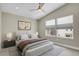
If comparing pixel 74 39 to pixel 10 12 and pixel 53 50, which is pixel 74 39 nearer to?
pixel 53 50

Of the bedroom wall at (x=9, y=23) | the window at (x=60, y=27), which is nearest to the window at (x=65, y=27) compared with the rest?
the window at (x=60, y=27)

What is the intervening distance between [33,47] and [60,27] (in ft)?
2.24

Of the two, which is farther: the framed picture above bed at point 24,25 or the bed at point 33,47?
the framed picture above bed at point 24,25

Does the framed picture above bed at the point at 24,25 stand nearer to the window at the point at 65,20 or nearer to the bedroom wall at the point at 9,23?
the bedroom wall at the point at 9,23

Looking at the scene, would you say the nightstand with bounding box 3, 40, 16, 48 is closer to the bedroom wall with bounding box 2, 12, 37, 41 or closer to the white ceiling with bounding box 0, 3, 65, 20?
the bedroom wall with bounding box 2, 12, 37, 41

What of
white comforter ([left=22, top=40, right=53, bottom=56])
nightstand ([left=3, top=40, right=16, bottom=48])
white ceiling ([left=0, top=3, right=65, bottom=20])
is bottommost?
white comforter ([left=22, top=40, right=53, bottom=56])

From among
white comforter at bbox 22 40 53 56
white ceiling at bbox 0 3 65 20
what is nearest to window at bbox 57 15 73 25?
white ceiling at bbox 0 3 65 20

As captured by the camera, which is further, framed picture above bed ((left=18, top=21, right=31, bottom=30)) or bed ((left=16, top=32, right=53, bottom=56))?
framed picture above bed ((left=18, top=21, right=31, bottom=30))

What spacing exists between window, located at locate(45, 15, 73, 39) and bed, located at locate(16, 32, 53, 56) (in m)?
0.26

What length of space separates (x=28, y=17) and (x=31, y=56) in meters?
0.79

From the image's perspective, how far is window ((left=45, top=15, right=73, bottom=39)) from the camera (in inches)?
67.6

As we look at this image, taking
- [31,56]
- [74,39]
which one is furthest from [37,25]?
[74,39]

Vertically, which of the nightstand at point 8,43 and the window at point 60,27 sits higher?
the window at point 60,27

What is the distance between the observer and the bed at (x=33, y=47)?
1.65 metres
